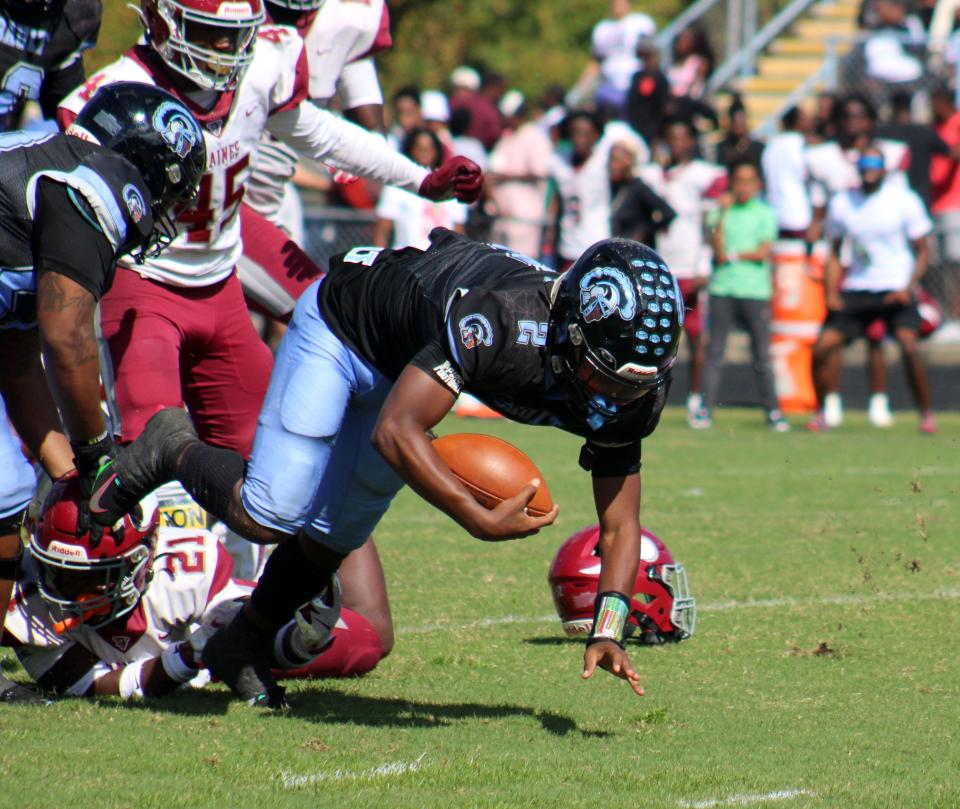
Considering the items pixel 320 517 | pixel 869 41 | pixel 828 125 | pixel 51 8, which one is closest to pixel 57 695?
pixel 320 517

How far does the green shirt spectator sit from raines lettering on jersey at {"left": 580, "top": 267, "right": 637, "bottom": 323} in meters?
9.39

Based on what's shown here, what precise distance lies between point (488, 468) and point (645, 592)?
110 centimetres

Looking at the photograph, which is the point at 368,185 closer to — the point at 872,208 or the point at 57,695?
the point at 872,208

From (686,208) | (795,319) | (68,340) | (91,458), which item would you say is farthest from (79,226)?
(795,319)

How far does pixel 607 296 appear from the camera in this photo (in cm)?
409

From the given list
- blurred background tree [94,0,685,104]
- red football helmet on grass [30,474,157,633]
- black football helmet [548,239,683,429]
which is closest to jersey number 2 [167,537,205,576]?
red football helmet on grass [30,474,157,633]

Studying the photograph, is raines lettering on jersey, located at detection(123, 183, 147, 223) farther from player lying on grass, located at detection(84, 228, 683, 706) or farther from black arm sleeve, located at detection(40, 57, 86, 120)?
black arm sleeve, located at detection(40, 57, 86, 120)

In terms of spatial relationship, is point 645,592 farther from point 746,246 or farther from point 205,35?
point 746,246

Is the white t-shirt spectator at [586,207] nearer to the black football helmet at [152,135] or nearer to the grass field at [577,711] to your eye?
the grass field at [577,711]

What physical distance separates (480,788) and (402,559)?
3.41 m

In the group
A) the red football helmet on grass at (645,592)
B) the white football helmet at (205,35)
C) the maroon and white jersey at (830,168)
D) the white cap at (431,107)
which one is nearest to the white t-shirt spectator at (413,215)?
the white cap at (431,107)

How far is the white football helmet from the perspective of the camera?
5441 mm

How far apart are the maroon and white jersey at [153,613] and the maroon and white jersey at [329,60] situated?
2.74 metres

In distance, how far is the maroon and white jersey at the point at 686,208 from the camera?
14047 mm
